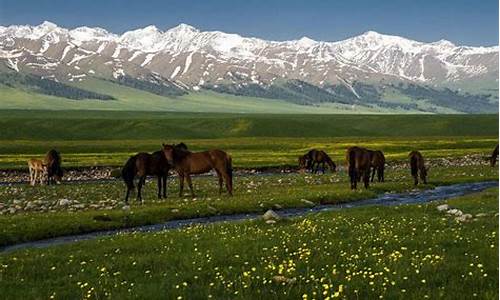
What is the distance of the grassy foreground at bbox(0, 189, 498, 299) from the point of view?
14.4m

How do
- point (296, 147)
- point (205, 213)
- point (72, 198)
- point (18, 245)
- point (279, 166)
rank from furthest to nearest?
point (296, 147) → point (279, 166) → point (72, 198) → point (205, 213) → point (18, 245)

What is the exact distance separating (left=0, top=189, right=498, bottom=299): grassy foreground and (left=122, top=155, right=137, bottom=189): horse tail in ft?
50.5

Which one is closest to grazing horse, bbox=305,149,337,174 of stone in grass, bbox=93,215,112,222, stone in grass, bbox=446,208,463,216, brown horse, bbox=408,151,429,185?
brown horse, bbox=408,151,429,185

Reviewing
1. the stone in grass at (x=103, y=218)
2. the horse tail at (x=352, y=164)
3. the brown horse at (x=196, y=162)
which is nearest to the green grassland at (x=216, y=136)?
the horse tail at (x=352, y=164)

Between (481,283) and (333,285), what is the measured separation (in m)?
3.43

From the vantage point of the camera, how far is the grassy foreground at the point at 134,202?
28.7 m

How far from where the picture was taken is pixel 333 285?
1454 cm

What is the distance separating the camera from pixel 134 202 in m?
37.8

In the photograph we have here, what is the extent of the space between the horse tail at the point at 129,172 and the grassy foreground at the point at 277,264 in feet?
50.5

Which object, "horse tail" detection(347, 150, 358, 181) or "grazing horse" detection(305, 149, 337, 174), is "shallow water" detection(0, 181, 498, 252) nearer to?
"horse tail" detection(347, 150, 358, 181)

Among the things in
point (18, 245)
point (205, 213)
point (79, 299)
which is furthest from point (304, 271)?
point (205, 213)

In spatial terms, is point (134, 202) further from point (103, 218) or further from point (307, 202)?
point (307, 202)

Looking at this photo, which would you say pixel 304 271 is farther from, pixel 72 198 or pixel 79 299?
pixel 72 198

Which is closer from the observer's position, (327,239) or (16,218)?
(327,239)
